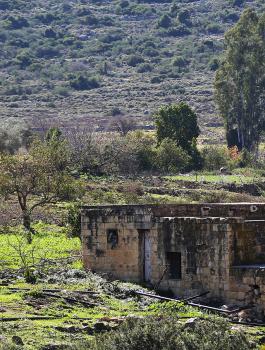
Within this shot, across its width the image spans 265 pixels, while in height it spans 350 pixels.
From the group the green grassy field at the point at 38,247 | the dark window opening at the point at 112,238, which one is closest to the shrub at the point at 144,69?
the green grassy field at the point at 38,247

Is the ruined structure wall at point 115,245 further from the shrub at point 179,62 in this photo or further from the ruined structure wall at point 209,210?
the shrub at point 179,62

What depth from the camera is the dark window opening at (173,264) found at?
91.7 ft

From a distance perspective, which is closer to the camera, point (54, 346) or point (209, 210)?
point (54, 346)

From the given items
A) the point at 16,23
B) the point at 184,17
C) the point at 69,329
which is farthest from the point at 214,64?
the point at 69,329

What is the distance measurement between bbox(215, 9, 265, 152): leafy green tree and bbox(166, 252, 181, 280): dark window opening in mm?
47655

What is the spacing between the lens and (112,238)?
98.6 feet

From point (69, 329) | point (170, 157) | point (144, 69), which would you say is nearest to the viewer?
point (69, 329)

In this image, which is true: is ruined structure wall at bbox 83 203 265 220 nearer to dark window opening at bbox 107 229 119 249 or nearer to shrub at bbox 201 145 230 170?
dark window opening at bbox 107 229 119 249

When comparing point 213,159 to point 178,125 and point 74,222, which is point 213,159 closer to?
point 178,125

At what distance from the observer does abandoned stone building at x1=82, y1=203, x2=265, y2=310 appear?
1039 inches

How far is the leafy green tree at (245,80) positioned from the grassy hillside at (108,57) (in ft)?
65.0

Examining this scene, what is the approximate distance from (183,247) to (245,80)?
158ft

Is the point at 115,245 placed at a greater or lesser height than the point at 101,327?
lesser

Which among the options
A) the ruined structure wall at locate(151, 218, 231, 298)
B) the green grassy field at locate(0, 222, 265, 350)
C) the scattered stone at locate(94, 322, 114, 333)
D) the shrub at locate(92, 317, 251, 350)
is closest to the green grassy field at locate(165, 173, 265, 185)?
the green grassy field at locate(0, 222, 265, 350)
